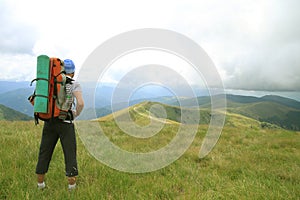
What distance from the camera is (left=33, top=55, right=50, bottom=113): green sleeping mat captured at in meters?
3.79

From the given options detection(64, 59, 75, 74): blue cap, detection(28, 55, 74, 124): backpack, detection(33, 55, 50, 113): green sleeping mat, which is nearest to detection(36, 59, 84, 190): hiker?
detection(64, 59, 75, 74): blue cap

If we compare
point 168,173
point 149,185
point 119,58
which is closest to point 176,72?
point 119,58

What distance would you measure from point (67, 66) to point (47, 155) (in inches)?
72.2

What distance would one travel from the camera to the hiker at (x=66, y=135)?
410cm

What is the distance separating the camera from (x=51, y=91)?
3932 millimetres

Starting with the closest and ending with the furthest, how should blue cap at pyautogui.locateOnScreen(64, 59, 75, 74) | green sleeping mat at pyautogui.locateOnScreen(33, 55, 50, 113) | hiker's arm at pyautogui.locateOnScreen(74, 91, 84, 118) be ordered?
green sleeping mat at pyautogui.locateOnScreen(33, 55, 50, 113), hiker's arm at pyautogui.locateOnScreen(74, 91, 84, 118), blue cap at pyautogui.locateOnScreen(64, 59, 75, 74)

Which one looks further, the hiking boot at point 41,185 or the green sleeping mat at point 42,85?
the hiking boot at point 41,185

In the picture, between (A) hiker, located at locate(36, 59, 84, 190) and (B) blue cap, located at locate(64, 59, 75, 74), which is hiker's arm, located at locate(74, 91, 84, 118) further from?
(B) blue cap, located at locate(64, 59, 75, 74)

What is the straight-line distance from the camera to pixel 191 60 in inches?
268

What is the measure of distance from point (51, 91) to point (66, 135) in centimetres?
90

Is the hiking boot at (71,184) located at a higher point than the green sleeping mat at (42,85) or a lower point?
lower

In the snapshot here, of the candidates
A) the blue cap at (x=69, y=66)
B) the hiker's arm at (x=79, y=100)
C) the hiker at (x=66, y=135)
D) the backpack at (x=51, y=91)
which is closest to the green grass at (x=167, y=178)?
the hiker at (x=66, y=135)

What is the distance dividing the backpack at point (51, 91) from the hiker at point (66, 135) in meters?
0.11

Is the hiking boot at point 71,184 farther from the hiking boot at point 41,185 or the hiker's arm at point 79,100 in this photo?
the hiker's arm at point 79,100
